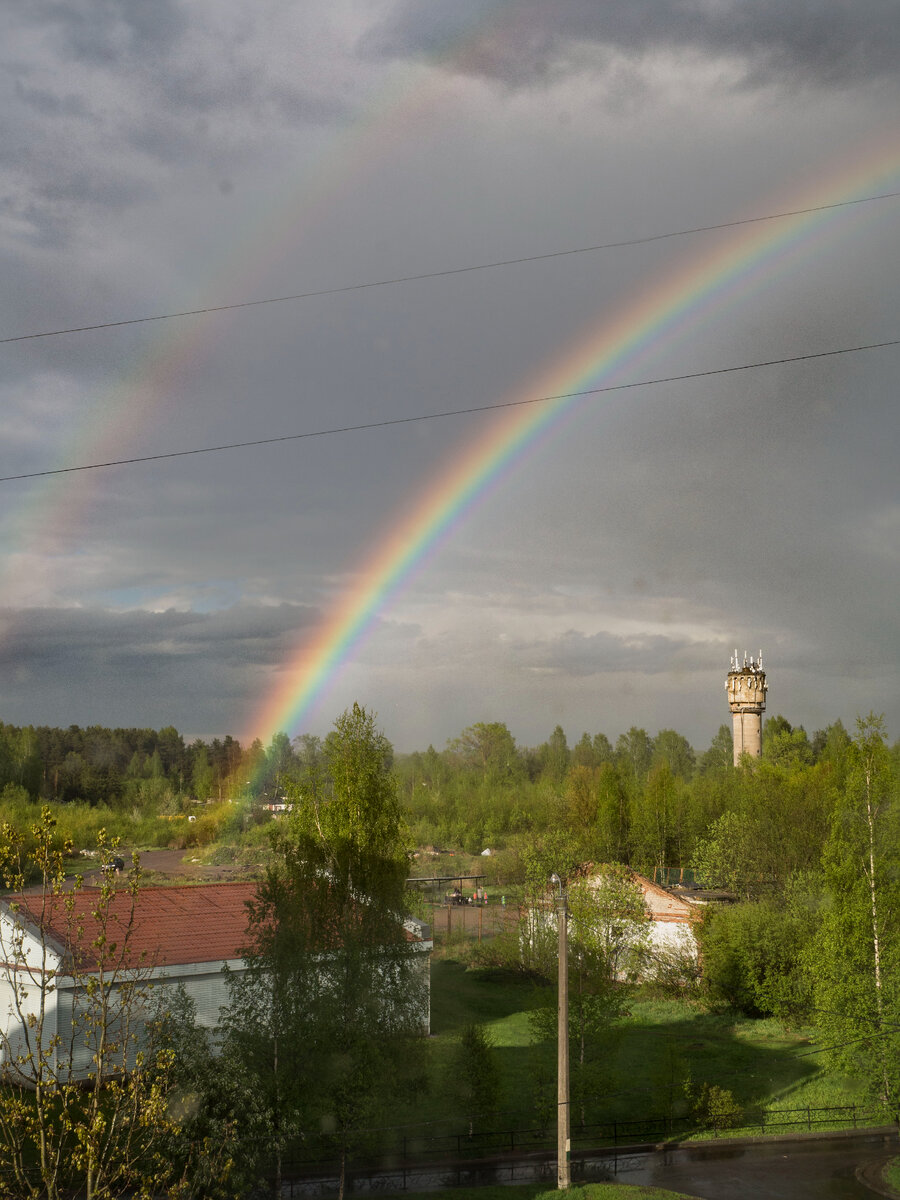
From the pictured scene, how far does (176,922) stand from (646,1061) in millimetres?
13398

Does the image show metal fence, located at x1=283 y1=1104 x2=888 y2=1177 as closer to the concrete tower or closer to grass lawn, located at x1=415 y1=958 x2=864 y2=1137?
grass lawn, located at x1=415 y1=958 x2=864 y2=1137

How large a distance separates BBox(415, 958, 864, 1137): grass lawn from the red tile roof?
19.8 ft

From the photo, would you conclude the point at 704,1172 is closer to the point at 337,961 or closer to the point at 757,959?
the point at 337,961

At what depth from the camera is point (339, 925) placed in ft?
54.1

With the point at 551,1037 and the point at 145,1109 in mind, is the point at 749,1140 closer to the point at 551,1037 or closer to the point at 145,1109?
the point at 551,1037

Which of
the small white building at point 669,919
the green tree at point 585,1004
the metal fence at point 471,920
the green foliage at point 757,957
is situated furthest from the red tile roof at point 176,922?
the green foliage at point 757,957

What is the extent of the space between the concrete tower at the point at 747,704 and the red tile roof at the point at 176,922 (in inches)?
2103

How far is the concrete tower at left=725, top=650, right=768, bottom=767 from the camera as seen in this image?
7525 cm

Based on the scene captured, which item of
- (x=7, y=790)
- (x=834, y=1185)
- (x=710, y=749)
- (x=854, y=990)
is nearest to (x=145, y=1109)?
(x=834, y=1185)

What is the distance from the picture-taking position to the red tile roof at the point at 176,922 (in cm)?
2355

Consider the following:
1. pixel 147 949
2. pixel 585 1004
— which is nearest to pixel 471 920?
pixel 585 1004

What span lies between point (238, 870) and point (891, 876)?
2180 inches

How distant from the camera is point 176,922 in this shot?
2597cm

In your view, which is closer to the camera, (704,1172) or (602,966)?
(704,1172)
